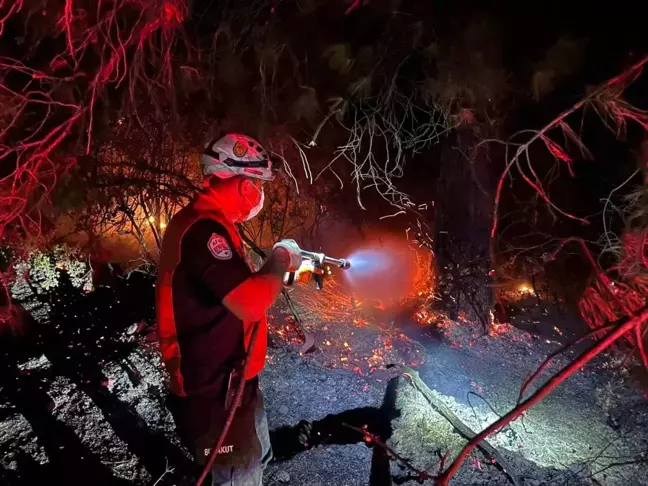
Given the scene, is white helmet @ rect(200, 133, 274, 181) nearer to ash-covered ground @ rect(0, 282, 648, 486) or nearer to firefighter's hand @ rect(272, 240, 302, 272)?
firefighter's hand @ rect(272, 240, 302, 272)

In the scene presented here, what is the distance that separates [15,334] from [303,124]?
5.62m

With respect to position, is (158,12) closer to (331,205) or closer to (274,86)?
(274,86)

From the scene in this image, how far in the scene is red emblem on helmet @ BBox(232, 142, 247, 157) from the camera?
3.03 metres

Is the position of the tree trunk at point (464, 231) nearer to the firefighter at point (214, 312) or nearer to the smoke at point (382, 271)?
the smoke at point (382, 271)

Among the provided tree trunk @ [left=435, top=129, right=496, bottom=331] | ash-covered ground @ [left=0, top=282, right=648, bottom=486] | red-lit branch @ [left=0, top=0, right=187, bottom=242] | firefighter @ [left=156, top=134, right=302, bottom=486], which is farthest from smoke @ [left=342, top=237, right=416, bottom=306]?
firefighter @ [left=156, top=134, right=302, bottom=486]

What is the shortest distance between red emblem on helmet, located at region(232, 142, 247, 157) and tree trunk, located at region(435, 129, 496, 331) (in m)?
5.32

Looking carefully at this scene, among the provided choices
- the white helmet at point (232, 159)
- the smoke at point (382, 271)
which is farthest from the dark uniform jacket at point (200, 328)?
the smoke at point (382, 271)

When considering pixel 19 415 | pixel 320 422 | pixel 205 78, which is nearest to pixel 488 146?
pixel 205 78

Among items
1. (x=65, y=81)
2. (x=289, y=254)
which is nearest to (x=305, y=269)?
(x=289, y=254)

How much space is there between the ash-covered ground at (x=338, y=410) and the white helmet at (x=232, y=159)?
7.78ft

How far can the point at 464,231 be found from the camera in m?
7.83

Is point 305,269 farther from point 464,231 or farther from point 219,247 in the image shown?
point 464,231

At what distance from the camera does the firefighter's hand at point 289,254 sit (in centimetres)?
310

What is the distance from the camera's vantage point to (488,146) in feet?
24.2
